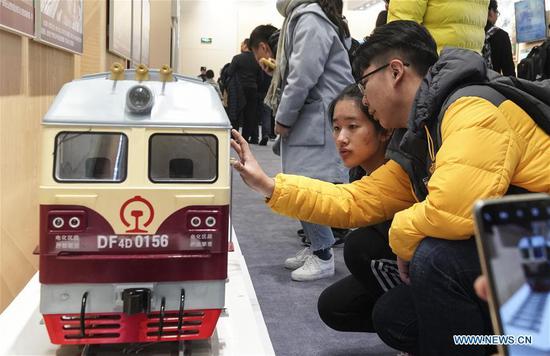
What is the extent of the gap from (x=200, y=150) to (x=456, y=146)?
50 cm

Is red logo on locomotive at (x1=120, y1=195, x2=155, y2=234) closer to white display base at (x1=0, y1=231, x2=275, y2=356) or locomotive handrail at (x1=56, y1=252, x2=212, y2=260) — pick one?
locomotive handrail at (x1=56, y1=252, x2=212, y2=260)

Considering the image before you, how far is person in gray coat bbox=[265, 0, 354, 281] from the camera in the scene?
257cm

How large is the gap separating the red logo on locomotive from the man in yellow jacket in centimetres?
43

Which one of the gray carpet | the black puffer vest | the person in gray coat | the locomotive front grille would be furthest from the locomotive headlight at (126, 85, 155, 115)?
the person in gray coat

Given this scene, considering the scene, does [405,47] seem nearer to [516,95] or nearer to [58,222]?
[516,95]

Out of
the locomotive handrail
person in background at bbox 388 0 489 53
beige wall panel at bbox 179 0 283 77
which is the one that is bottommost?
the locomotive handrail

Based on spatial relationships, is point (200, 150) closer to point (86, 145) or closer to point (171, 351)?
point (86, 145)

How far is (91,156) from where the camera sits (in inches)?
A: 41.7

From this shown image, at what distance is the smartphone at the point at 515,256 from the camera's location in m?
0.45

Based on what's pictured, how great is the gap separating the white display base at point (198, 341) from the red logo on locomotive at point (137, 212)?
10.6 inches

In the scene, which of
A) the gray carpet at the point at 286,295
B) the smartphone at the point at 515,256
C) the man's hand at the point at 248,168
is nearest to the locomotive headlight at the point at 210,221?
the man's hand at the point at 248,168

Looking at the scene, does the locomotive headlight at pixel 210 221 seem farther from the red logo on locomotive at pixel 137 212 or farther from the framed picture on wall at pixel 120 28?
the framed picture on wall at pixel 120 28

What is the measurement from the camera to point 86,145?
1.06 metres

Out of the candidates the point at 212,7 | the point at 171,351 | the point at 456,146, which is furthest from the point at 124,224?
the point at 212,7
